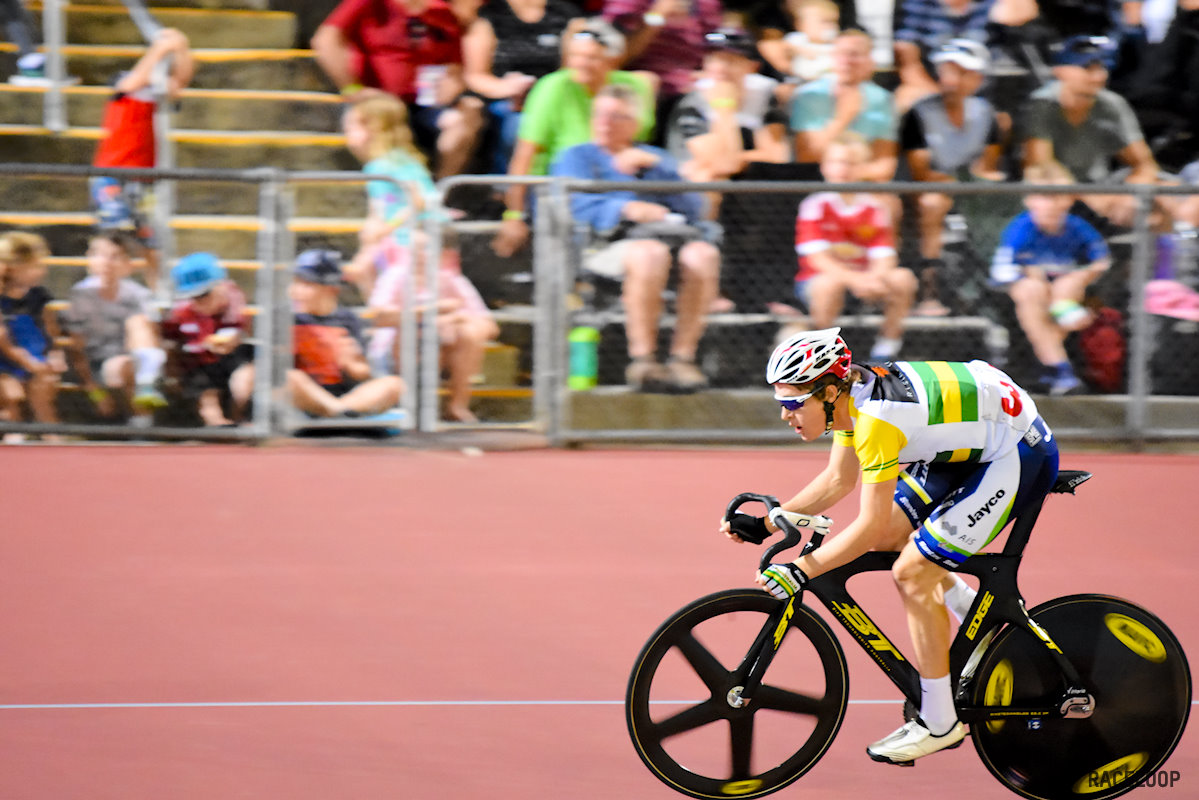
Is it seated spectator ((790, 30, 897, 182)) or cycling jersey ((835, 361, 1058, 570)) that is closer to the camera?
cycling jersey ((835, 361, 1058, 570))

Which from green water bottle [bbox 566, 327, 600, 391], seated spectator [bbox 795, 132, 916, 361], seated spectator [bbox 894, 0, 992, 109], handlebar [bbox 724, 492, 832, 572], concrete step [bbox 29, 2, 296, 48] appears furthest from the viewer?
concrete step [bbox 29, 2, 296, 48]

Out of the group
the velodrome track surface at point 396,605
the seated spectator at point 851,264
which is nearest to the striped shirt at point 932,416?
the velodrome track surface at point 396,605

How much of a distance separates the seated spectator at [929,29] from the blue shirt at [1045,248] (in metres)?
1.62

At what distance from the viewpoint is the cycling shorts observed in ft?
13.3

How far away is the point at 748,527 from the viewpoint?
3969 mm

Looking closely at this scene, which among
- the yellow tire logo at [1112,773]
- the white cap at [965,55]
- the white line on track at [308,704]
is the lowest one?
the white line on track at [308,704]

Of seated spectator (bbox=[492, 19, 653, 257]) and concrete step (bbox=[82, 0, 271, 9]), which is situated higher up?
concrete step (bbox=[82, 0, 271, 9])

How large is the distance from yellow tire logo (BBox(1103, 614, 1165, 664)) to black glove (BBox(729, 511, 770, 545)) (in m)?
0.97

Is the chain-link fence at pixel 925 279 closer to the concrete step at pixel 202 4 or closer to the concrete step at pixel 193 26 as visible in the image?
the concrete step at pixel 193 26

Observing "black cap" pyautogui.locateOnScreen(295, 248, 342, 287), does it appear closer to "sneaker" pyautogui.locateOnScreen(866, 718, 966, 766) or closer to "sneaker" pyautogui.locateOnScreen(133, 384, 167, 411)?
"sneaker" pyautogui.locateOnScreen(133, 384, 167, 411)

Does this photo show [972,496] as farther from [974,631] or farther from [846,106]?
[846,106]

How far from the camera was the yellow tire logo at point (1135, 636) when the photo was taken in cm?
418

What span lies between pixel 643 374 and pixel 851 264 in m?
1.24

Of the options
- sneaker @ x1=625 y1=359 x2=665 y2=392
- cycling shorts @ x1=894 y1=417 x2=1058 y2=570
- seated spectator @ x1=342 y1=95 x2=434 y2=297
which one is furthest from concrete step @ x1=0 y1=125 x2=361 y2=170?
cycling shorts @ x1=894 y1=417 x2=1058 y2=570
